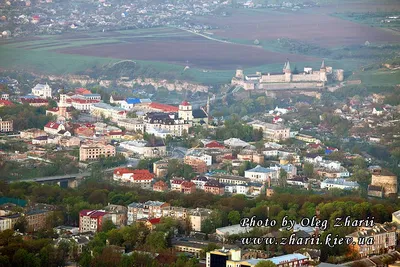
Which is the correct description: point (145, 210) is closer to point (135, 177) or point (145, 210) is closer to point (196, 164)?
point (135, 177)

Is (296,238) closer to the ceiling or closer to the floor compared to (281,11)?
closer to the ceiling

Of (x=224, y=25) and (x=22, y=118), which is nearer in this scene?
(x=22, y=118)

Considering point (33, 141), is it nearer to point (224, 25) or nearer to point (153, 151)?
point (153, 151)

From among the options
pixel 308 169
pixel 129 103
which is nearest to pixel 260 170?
pixel 308 169

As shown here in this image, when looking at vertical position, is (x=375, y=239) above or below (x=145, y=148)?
above

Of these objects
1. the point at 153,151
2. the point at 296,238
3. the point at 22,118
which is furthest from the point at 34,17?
the point at 296,238

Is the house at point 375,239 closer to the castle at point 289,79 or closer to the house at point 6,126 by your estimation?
the house at point 6,126
